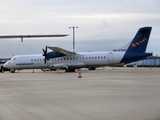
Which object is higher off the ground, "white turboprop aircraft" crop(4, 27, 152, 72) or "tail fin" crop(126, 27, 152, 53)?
"tail fin" crop(126, 27, 152, 53)

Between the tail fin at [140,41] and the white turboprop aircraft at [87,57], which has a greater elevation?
the tail fin at [140,41]

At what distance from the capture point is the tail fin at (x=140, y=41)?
4372 cm

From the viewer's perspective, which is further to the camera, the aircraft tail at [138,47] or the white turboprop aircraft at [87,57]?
the white turboprop aircraft at [87,57]

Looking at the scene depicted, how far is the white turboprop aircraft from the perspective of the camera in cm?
4372

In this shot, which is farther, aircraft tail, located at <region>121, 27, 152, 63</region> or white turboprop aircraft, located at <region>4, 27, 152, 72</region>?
white turboprop aircraft, located at <region>4, 27, 152, 72</region>

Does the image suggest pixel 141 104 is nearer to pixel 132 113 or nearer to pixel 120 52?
pixel 132 113

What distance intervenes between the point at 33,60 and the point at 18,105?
35.7 m

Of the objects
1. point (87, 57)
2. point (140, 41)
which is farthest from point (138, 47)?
point (87, 57)

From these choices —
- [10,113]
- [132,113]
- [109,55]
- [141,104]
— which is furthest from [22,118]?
[109,55]

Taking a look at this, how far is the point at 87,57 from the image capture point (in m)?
45.2

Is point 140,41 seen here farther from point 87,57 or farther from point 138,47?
point 87,57

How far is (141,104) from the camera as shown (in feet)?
34.9

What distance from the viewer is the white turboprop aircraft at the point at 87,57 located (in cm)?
4372

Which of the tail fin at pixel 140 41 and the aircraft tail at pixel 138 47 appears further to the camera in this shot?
the tail fin at pixel 140 41
